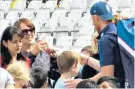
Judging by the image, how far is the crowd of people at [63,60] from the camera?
140 inches

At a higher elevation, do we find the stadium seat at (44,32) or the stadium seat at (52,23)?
the stadium seat at (52,23)

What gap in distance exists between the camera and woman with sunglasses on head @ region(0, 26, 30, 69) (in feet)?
13.6

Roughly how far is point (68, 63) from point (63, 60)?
5 cm

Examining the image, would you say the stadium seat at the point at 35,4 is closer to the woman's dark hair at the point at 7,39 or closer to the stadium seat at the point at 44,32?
the stadium seat at the point at 44,32

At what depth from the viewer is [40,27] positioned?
1085 cm

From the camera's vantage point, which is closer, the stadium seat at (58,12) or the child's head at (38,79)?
the child's head at (38,79)

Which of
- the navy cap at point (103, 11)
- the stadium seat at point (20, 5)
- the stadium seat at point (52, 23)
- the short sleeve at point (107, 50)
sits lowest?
the stadium seat at point (52, 23)

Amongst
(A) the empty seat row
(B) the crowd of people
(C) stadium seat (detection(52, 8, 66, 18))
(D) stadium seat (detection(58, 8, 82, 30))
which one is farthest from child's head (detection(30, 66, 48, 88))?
(C) stadium seat (detection(52, 8, 66, 18))

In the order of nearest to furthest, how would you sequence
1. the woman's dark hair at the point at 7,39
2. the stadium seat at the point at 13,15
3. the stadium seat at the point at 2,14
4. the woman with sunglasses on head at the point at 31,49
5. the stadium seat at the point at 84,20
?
the woman's dark hair at the point at 7,39, the woman with sunglasses on head at the point at 31,49, the stadium seat at the point at 84,20, the stadium seat at the point at 13,15, the stadium seat at the point at 2,14

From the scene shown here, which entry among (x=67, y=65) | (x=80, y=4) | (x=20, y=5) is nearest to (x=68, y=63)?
(x=67, y=65)

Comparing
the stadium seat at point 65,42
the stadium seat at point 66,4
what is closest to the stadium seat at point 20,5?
the stadium seat at point 66,4

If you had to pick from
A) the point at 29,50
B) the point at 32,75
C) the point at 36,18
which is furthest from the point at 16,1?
the point at 32,75

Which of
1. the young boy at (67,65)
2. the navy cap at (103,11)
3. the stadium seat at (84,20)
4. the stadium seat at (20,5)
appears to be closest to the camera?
the young boy at (67,65)

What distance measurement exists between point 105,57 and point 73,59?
11.1 inches
